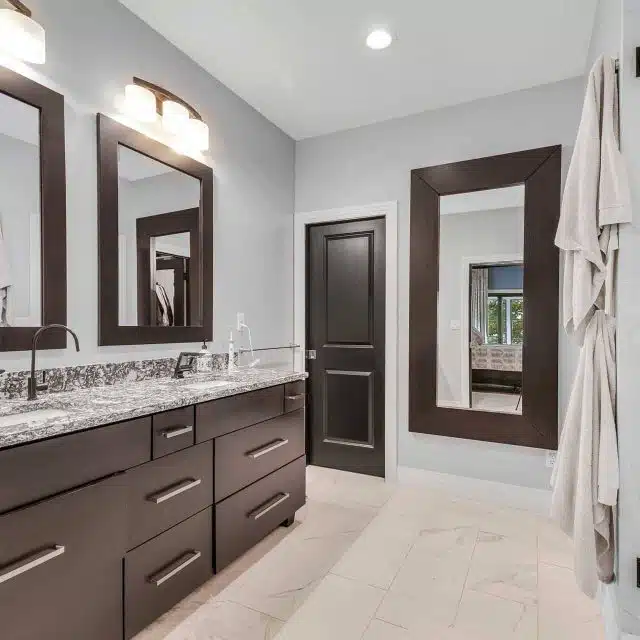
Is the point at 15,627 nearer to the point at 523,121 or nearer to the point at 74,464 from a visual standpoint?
the point at 74,464

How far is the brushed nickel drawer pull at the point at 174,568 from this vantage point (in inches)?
58.9

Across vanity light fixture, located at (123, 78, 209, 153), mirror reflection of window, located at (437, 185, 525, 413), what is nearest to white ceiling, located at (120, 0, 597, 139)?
vanity light fixture, located at (123, 78, 209, 153)

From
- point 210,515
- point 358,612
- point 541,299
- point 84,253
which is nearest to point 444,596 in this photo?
point 358,612

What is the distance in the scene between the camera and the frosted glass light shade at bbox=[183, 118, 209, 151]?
2252 millimetres

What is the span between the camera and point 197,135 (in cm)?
229

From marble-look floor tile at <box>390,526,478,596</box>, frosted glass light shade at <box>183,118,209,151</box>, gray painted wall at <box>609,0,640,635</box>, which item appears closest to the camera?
gray painted wall at <box>609,0,640,635</box>

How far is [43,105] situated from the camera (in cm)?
165

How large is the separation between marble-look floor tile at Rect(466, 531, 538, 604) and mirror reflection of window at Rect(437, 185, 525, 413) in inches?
31.6

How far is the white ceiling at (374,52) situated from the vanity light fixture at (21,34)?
0.60 m

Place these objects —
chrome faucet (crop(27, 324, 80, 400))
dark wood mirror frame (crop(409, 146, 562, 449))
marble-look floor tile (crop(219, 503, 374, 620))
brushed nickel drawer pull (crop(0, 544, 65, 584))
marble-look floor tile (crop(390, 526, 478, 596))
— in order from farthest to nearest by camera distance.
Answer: dark wood mirror frame (crop(409, 146, 562, 449))
marble-look floor tile (crop(390, 526, 478, 596))
marble-look floor tile (crop(219, 503, 374, 620))
chrome faucet (crop(27, 324, 80, 400))
brushed nickel drawer pull (crop(0, 544, 65, 584))

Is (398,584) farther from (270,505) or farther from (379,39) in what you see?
(379,39)

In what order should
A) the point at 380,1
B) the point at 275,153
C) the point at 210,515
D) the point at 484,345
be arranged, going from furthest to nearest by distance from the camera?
the point at 275,153 < the point at 484,345 < the point at 380,1 < the point at 210,515

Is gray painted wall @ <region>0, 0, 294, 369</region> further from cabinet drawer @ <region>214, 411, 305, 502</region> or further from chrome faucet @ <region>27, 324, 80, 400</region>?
cabinet drawer @ <region>214, 411, 305, 502</region>

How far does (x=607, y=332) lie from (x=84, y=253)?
2138 mm
